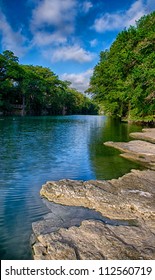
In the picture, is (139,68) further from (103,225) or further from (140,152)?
(103,225)

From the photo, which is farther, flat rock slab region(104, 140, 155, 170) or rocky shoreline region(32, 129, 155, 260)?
flat rock slab region(104, 140, 155, 170)

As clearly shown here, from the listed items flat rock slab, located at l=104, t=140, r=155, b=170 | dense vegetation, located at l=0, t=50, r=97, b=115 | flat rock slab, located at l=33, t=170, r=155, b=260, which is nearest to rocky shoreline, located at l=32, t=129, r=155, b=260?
flat rock slab, located at l=33, t=170, r=155, b=260

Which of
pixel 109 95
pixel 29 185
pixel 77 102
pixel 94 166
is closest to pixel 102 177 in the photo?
pixel 94 166

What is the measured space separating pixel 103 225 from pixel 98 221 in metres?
0.24

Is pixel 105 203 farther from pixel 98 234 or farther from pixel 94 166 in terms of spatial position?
pixel 94 166

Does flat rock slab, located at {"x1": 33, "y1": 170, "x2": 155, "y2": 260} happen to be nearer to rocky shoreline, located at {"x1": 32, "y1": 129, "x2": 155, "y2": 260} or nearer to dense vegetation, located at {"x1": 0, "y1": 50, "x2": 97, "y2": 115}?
rocky shoreline, located at {"x1": 32, "y1": 129, "x2": 155, "y2": 260}

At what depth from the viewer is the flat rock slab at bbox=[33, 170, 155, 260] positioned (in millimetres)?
4477

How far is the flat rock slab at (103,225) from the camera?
176 inches

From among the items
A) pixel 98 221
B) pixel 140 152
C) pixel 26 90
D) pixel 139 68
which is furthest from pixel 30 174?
pixel 26 90

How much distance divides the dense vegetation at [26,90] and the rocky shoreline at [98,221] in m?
49.4

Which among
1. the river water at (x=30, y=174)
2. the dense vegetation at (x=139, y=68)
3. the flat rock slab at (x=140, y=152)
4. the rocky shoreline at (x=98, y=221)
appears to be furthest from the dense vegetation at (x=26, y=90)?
the rocky shoreline at (x=98, y=221)

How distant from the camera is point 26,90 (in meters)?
63.2

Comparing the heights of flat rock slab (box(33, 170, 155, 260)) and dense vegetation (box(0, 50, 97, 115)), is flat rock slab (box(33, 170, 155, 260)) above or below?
below

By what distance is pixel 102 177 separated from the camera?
10047mm
